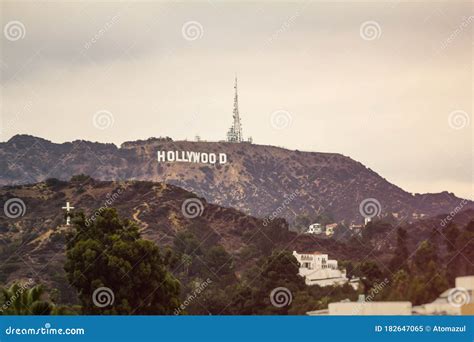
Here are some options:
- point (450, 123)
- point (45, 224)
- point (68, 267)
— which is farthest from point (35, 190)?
point (68, 267)

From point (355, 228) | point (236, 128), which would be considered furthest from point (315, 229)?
point (236, 128)

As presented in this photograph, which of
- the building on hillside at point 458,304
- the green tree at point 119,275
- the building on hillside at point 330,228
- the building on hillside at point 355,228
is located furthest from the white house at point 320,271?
the building on hillside at point 458,304

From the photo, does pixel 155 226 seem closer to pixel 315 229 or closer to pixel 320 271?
pixel 320 271

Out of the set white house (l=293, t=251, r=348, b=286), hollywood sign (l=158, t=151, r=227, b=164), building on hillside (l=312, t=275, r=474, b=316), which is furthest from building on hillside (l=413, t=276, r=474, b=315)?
hollywood sign (l=158, t=151, r=227, b=164)

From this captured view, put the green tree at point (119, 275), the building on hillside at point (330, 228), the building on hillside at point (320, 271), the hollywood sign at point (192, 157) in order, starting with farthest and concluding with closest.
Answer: the hollywood sign at point (192, 157) < the building on hillside at point (330, 228) < the building on hillside at point (320, 271) < the green tree at point (119, 275)

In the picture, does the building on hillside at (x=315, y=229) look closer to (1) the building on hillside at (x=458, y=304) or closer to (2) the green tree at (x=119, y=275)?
(2) the green tree at (x=119, y=275)

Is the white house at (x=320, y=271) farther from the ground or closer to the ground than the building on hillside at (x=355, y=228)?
closer to the ground
